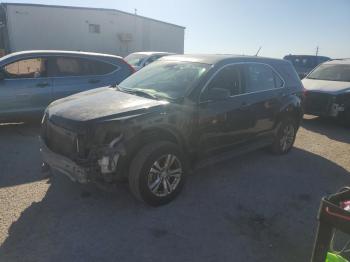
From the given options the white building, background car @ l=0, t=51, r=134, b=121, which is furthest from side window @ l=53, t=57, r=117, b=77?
the white building

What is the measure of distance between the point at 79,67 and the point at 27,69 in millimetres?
1058

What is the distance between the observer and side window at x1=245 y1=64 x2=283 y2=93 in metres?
5.17

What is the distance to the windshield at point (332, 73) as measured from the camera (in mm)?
9734

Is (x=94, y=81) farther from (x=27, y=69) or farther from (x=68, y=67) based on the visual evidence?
(x=27, y=69)

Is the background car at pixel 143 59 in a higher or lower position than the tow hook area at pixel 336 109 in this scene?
higher

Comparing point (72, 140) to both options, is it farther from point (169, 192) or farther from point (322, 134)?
point (322, 134)

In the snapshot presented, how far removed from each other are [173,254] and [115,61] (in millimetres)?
5442

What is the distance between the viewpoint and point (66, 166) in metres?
3.70

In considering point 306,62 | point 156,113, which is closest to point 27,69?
point 156,113

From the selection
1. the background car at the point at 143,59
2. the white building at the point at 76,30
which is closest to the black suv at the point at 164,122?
the background car at the point at 143,59

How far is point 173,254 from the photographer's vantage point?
3188mm

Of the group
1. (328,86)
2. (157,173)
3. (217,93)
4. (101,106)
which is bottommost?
(157,173)

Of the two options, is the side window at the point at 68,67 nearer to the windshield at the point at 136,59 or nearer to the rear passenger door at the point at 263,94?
the rear passenger door at the point at 263,94

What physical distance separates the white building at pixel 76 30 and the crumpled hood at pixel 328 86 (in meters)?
23.1
